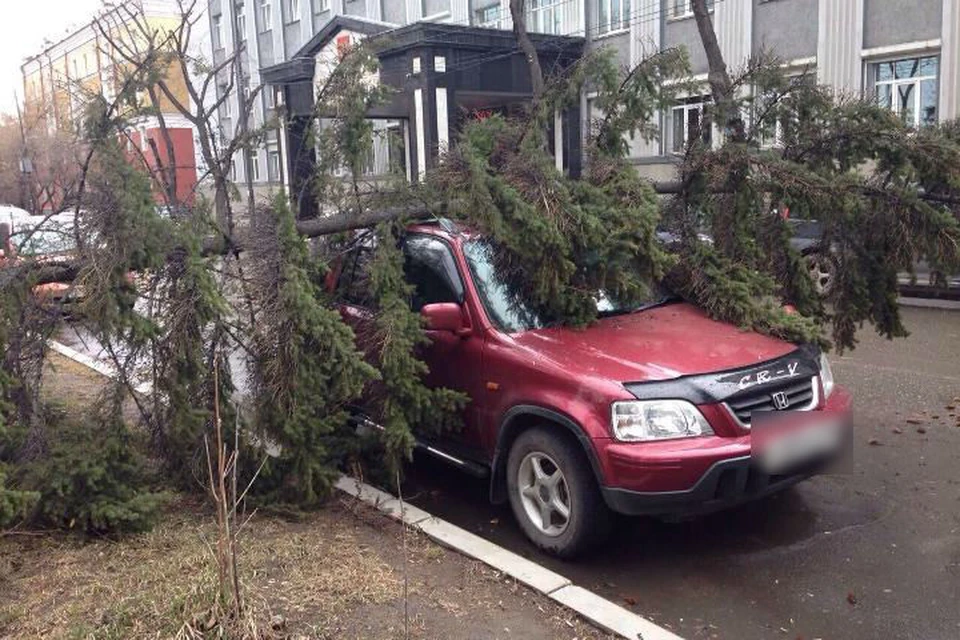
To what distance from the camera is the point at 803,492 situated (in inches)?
228

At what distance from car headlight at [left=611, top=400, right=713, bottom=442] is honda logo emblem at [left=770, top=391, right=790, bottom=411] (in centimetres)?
48

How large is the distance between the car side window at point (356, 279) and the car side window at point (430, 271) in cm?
28

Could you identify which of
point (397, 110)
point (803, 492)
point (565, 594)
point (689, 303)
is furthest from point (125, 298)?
point (397, 110)

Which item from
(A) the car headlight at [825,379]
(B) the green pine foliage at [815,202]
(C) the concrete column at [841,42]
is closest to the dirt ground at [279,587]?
(A) the car headlight at [825,379]

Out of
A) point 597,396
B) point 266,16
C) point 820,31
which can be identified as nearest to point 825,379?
point 597,396

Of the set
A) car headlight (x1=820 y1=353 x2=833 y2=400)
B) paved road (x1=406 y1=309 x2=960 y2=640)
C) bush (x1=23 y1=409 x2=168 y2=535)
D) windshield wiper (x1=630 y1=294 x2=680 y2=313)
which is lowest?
paved road (x1=406 y1=309 x2=960 y2=640)

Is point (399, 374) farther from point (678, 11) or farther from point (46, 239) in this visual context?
point (678, 11)

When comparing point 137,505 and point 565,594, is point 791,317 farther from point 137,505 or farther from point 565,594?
point 137,505

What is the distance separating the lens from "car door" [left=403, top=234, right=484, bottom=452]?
17.8 feet

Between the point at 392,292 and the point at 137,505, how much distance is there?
1809 millimetres

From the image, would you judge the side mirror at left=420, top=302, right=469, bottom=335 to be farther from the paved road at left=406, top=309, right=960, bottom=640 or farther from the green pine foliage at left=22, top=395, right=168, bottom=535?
the green pine foliage at left=22, top=395, right=168, bottom=535

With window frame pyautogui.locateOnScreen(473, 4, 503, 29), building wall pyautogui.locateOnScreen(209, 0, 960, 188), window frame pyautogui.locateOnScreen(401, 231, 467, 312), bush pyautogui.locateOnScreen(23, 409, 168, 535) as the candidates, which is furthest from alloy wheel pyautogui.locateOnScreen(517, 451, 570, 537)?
window frame pyautogui.locateOnScreen(473, 4, 503, 29)

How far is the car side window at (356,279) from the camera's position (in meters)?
5.82

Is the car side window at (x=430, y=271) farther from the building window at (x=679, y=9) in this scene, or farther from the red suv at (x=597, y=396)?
the building window at (x=679, y=9)
